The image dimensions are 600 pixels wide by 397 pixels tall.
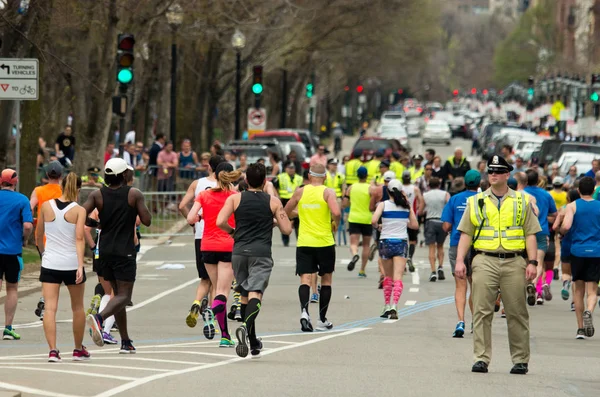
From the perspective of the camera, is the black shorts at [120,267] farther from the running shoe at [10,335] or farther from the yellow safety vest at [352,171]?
the yellow safety vest at [352,171]

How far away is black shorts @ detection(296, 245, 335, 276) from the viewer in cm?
1536

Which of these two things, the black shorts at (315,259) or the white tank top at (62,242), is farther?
the black shorts at (315,259)

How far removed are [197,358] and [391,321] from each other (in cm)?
468

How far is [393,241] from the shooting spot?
17.3 meters

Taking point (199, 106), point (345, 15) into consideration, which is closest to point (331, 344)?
point (199, 106)

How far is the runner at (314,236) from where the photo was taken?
15352 millimetres

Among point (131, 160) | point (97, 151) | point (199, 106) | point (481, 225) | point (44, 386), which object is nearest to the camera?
point (44, 386)

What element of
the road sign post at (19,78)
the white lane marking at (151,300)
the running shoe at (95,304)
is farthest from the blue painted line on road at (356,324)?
the road sign post at (19,78)

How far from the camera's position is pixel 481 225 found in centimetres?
1202

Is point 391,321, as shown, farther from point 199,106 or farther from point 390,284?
point 199,106

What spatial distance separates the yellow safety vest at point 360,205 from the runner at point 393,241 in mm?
4970

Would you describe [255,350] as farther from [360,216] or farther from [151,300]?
[360,216]

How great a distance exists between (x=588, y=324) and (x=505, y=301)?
143 inches

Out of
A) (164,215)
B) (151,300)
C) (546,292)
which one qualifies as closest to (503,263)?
(546,292)
